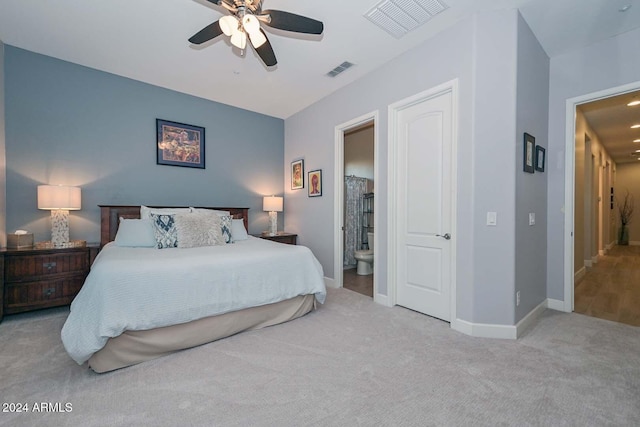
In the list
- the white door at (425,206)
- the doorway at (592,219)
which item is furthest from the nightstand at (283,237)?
the doorway at (592,219)

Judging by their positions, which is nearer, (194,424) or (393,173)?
(194,424)

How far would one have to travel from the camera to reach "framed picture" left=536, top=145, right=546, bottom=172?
2873mm

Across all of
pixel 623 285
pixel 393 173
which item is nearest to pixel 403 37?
pixel 393 173

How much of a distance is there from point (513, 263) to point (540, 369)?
82cm

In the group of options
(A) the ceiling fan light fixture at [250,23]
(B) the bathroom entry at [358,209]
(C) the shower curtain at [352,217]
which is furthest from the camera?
(C) the shower curtain at [352,217]

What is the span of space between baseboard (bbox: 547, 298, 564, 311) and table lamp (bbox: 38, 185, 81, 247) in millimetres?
A: 5446

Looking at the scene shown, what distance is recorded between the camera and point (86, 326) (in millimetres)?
1837

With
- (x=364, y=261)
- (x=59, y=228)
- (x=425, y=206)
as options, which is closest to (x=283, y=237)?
→ (x=364, y=261)

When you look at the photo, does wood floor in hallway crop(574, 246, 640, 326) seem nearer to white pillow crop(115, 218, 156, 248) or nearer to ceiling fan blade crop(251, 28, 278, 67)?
ceiling fan blade crop(251, 28, 278, 67)

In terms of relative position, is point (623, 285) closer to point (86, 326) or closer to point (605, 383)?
point (605, 383)

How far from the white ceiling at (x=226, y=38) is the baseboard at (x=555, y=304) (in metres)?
2.75

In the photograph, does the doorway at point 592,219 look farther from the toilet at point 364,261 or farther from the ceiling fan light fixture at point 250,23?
the ceiling fan light fixture at point 250,23

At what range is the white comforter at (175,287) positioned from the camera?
1.86m

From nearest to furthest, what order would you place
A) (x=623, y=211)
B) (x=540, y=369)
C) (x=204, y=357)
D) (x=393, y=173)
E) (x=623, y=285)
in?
1. (x=540, y=369)
2. (x=204, y=357)
3. (x=393, y=173)
4. (x=623, y=285)
5. (x=623, y=211)
